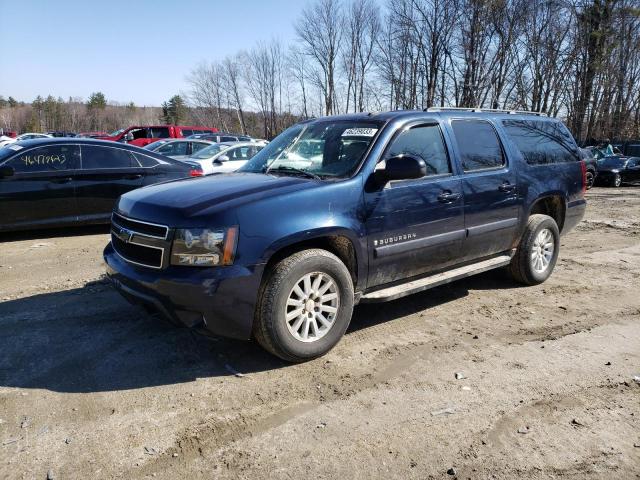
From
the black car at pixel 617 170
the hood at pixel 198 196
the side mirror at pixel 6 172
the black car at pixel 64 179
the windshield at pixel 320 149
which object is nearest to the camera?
the hood at pixel 198 196

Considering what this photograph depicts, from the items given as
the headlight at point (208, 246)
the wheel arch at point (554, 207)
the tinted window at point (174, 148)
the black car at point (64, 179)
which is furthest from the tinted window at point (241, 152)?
the headlight at point (208, 246)

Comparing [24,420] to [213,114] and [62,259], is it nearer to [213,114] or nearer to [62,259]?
[62,259]

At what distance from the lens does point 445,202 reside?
14.0 ft

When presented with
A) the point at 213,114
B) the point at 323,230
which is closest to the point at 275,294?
the point at 323,230

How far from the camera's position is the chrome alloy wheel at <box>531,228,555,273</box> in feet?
17.6

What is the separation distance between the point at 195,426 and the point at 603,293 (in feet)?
15.1

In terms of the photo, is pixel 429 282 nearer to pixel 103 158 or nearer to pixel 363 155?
pixel 363 155

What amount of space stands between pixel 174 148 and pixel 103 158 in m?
8.37

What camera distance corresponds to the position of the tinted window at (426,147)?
4.13 meters

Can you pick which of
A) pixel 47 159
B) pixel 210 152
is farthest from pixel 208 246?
pixel 210 152

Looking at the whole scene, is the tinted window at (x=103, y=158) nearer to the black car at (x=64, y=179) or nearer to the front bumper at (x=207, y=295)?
the black car at (x=64, y=179)

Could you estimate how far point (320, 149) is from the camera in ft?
14.0

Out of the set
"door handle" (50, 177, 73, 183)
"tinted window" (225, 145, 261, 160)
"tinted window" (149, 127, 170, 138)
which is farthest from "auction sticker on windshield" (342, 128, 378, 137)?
"tinted window" (149, 127, 170, 138)

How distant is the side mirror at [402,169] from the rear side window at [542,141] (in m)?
1.94
